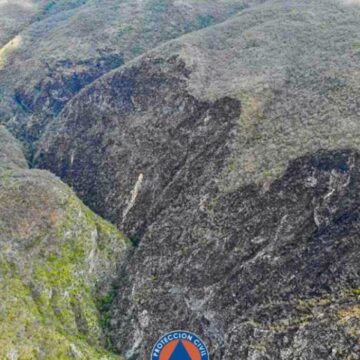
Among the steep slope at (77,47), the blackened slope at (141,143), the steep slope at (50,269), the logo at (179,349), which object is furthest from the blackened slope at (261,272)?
the steep slope at (77,47)

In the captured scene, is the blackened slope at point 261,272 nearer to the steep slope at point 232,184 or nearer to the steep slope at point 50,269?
the steep slope at point 232,184

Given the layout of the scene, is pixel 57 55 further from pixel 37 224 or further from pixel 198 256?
pixel 198 256

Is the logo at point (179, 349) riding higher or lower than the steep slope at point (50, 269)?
higher

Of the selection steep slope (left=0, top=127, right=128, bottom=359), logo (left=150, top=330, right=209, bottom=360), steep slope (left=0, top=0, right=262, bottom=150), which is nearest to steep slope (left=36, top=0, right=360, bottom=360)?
steep slope (left=0, top=127, right=128, bottom=359)

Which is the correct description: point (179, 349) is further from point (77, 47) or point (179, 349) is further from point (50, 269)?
point (77, 47)

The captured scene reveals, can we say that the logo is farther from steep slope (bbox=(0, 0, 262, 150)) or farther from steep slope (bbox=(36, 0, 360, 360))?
steep slope (bbox=(0, 0, 262, 150))

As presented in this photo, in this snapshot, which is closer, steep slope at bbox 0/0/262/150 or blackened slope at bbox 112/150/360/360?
blackened slope at bbox 112/150/360/360
